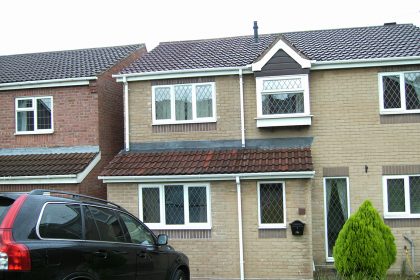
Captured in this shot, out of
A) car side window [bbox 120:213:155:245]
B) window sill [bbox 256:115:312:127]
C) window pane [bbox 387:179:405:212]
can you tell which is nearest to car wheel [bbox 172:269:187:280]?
car side window [bbox 120:213:155:245]

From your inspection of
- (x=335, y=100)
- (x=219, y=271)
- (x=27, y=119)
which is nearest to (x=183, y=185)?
(x=219, y=271)

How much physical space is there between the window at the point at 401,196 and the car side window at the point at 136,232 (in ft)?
24.9

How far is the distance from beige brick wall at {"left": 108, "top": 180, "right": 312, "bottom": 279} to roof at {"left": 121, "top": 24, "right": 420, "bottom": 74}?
12.1 feet

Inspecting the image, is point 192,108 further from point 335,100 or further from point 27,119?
point 27,119

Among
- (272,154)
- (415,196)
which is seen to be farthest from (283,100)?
(415,196)

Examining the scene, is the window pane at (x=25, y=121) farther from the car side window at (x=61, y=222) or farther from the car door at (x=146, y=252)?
the car side window at (x=61, y=222)

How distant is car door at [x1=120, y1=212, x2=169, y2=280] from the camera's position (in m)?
7.25

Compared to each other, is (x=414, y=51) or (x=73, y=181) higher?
(x=414, y=51)

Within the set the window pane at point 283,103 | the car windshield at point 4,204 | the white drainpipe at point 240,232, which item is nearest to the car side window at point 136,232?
the car windshield at point 4,204

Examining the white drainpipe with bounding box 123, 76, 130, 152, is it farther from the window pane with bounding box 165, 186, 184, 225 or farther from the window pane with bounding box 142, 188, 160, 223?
the window pane with bounding box 165, 186, 184, 225

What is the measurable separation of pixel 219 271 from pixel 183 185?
2383 mm

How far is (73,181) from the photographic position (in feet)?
45.2

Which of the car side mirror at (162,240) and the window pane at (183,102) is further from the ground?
the window pane at (183,102)

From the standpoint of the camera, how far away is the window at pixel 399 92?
43.8 ft
